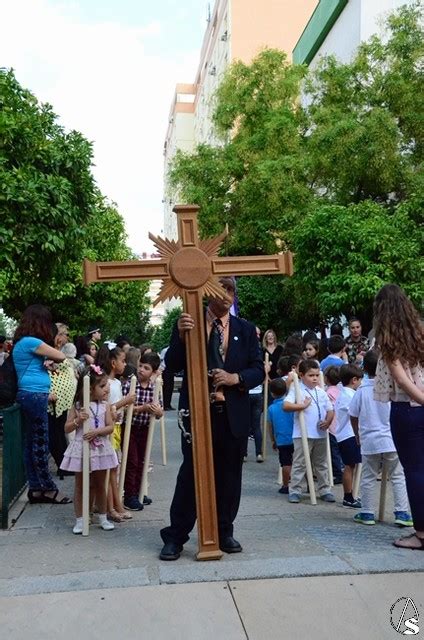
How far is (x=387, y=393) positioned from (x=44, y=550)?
2.68 meters

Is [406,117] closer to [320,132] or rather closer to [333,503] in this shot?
[320,132]

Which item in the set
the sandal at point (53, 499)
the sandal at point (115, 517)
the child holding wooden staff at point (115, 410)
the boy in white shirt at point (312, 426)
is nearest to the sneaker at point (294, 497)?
the boy in white shirt at point (312, 426)

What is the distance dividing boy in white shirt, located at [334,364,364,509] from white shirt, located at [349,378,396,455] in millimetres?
732

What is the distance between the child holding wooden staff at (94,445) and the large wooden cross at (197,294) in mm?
1329

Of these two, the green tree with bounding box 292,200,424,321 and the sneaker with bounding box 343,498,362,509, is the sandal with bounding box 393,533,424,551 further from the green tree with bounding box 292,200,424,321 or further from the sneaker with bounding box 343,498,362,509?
the green tree with bounding box 292,200,424,321

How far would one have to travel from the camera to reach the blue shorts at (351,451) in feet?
24.7

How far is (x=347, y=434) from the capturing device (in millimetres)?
7602

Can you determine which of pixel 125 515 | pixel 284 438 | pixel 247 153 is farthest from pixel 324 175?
pixel 125 515

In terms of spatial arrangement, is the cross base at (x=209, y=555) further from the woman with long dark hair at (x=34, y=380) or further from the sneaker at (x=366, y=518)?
the woman with long dark hair at (x=34, y=380)

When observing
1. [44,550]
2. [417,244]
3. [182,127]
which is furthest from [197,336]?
[182,127]

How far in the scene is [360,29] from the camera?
2525 cm

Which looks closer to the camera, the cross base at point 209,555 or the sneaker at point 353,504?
the cross base at point 209,555

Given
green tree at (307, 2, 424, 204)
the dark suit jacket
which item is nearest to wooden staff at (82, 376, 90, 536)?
the dark suit jacket

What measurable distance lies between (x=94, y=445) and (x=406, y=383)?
98.8 inches
